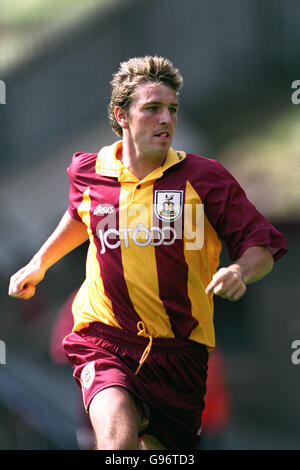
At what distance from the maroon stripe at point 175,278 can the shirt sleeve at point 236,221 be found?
173 millimetres

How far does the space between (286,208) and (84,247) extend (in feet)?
7.97

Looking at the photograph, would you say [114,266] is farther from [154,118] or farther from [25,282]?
[154,118]

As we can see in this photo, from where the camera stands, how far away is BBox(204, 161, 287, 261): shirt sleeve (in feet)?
10.9

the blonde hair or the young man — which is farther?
the blonde hair

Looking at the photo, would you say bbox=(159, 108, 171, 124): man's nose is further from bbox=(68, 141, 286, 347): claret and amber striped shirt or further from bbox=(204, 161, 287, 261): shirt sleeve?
bbox=(204, 161, 287, 261): shirt sleeve

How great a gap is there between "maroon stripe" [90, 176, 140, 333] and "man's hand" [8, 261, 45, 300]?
0.38 metres

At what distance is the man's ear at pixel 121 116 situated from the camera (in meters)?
3.73

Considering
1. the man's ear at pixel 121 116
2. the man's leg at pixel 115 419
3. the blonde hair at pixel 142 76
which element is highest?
the blonde hair at pixel 142 76

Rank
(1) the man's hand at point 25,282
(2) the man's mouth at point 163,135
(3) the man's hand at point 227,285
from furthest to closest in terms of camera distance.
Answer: (1) the man's hand at point 25,282, (2) the man's mouth at point 163,135, (3) the man's hand at point 227,285

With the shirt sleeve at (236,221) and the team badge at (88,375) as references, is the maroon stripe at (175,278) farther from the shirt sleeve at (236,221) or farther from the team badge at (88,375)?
the team badge at (88,375)

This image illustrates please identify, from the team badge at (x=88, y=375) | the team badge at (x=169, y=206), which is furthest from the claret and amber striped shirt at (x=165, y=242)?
the team badge at (x=88, y=375)

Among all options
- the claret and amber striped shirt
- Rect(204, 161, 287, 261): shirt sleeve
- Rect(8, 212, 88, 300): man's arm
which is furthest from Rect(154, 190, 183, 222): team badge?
Rect(8, 212, 88, 300): man's arm

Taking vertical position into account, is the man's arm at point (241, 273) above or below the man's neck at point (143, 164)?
below

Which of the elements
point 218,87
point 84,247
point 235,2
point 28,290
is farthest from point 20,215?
point 28,290
